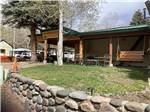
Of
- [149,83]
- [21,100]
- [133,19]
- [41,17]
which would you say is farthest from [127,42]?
→ [133,19]

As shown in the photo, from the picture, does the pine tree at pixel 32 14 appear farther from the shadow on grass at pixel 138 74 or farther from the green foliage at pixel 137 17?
the green foliage at pixel 137 17

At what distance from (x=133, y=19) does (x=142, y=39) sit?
25663mm

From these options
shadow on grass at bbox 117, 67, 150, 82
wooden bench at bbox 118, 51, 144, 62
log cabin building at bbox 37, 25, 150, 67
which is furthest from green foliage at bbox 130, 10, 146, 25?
shadow on grass at bbox 117, 67, 150, 82

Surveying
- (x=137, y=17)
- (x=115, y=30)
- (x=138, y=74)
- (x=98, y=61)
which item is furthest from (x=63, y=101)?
(x=137, y=17)

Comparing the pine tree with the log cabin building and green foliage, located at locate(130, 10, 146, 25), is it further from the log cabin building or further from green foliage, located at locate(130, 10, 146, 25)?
green foliage, located at locate(130, 10, 146, 25)

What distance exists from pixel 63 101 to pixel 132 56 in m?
15.8

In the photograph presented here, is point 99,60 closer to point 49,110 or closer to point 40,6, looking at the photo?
point 40,6

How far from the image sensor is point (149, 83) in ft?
36.8

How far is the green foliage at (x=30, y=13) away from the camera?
941 inches

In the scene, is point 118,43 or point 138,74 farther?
point 118,43

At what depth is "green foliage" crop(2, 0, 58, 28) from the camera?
78.4 ft

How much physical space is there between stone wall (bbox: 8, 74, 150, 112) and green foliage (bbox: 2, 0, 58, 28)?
45.4 ft

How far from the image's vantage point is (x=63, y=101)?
292 inches

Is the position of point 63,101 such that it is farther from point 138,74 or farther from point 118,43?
point 118,43
